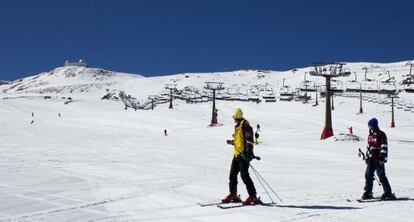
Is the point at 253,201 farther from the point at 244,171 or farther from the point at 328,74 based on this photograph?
the point at 328,74

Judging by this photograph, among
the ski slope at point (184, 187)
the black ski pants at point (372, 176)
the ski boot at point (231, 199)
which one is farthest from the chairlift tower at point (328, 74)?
the ski boot at point (231, 199)

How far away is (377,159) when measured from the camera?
991 centimetres

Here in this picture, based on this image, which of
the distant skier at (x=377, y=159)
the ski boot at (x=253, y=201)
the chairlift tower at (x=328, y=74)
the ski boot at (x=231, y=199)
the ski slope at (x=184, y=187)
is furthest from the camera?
the chairlift tower at (x=328, y=74)

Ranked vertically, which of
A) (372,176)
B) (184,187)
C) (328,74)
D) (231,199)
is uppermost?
(328,74)

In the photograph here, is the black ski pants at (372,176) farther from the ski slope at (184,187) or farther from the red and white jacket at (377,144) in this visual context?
the ski slope at (184,187)

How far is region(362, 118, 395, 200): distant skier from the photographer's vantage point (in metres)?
9.76

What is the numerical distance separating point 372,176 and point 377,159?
1.24 feet

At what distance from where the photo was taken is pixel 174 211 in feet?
29.6

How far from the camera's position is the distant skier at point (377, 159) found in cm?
976

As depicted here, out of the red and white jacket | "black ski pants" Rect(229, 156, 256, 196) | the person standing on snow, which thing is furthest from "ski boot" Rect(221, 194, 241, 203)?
the red and white jacket

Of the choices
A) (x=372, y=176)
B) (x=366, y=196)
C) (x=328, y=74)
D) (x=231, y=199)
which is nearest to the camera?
(x=231, y=199)

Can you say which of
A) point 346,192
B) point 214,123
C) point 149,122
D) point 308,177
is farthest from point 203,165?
point 149,122

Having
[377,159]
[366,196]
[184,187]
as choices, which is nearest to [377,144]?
[377,159]

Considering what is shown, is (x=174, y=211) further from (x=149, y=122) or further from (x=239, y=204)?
(x=149, y=122)
